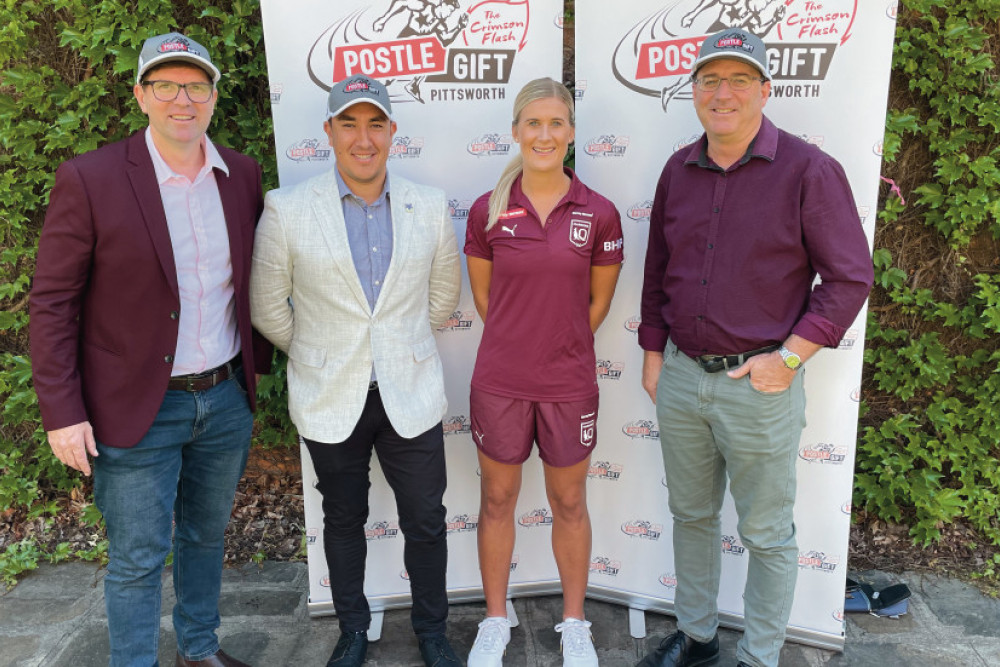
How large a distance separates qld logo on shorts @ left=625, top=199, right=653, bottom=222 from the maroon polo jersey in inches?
13.6

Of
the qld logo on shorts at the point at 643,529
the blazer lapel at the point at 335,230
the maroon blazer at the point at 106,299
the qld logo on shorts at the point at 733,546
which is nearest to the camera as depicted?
the maroon blazer at the point at 106,299

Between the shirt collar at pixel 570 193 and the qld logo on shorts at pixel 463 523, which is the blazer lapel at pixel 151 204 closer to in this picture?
Result: the shirt collar at pixel 570 193

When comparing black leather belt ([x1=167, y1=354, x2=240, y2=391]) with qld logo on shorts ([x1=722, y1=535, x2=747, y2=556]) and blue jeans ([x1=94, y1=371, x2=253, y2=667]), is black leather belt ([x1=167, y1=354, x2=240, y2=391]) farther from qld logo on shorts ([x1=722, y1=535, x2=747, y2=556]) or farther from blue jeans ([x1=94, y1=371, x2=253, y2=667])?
qld logo on shorts ([x1=722, y1=535, x2=747, y2=556])

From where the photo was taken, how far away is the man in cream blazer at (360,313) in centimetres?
262

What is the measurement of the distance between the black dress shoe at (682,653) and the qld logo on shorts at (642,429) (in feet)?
2.60

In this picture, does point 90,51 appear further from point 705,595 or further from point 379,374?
point 705,595

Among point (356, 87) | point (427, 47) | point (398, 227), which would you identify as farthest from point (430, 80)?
point (398, 227)

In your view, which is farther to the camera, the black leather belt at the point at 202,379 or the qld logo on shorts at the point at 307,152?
the qld logo on shorts at the point at 307,152

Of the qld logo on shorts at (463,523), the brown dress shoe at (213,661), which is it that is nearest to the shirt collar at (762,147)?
the qld logo on shorts at (463,523)

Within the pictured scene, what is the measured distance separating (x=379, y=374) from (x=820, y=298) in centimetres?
150

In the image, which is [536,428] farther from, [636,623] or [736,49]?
[736,49]

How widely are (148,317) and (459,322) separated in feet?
4.25

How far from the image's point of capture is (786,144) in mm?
2455

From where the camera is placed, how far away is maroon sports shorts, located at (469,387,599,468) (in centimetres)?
279
